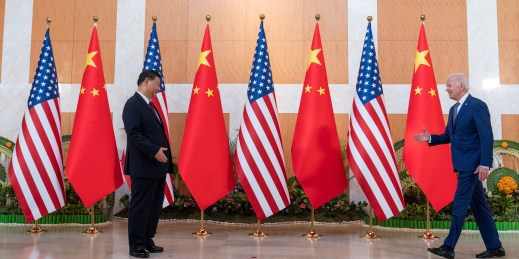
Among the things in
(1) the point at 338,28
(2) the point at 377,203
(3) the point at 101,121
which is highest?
(1) the point at 338,28

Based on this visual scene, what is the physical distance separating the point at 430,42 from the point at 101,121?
4.89m

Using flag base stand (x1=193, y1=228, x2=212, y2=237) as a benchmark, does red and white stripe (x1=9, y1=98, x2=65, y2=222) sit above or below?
above

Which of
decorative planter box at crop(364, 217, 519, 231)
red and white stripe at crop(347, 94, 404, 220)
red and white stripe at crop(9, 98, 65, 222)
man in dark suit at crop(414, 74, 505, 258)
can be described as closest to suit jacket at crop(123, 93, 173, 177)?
red and white stripe at crop(9, 98, 65, 222)

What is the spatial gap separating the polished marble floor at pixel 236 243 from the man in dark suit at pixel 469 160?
282 millimetres

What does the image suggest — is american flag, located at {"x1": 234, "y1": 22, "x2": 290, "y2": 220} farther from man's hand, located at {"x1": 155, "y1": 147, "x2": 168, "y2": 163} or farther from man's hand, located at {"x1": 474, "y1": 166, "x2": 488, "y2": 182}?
man's hand, located at {"x1": 474, "y1": 166, "x2": 488, "y2": 182}

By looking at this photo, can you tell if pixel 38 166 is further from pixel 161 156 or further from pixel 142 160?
pixel 161 156

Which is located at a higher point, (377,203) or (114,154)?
(114,154)

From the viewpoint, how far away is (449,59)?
6871 mm

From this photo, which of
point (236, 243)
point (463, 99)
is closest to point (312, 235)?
point (236, 243)

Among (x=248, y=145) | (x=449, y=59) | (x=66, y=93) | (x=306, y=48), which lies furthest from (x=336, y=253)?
(x=66, y=93)

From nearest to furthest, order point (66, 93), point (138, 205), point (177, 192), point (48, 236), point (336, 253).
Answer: point (138, 205) → point (336, 253) → point (48, 236) → point (177, 192) → point (66, 93)

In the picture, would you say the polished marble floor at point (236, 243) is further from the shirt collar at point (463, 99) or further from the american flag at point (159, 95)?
the shirt collar at point (463, 99)

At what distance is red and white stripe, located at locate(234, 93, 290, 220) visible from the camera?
16.7 feet

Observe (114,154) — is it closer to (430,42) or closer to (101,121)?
(101,121)
